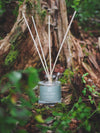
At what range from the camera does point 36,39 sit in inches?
63.0

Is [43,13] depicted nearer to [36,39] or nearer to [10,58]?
[36,39]

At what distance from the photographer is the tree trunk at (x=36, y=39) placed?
146 centimetres

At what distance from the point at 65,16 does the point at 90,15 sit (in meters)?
2.16

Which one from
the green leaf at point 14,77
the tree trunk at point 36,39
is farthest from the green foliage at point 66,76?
the green leaf at point 14,77

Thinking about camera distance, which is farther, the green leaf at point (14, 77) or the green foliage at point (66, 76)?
the green foliage at point (66, 76)

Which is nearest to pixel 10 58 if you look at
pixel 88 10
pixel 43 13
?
pixel 43 13

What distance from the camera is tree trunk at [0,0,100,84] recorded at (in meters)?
1.46

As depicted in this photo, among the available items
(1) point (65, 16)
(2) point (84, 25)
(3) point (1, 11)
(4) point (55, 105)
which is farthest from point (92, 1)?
(4) point (55, 105)

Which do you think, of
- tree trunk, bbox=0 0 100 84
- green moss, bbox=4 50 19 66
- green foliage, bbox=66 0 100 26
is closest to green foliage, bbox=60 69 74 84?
tree trunk, bbox=0 0 100 84

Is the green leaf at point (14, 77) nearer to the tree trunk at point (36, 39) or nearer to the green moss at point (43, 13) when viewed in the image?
the tree trunk at point (36, 39)

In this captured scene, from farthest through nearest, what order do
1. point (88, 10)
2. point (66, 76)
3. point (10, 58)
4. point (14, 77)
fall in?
point (88, 10)
point (66, 76)
point (10, 58)
point (14, 77)

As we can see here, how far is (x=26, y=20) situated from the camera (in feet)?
4.77

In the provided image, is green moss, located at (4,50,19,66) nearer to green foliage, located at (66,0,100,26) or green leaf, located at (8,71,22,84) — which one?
green leaf, located at (8,71,22,84)

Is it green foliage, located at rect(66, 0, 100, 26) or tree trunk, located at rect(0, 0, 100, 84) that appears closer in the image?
tree trunk, located at rect(0, 0, 100, 84)
